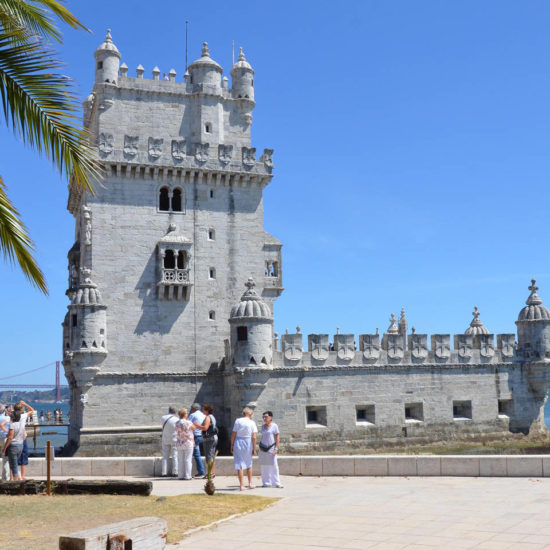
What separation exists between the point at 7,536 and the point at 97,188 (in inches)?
925

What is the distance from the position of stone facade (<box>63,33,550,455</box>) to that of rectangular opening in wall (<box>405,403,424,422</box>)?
0.07 metres

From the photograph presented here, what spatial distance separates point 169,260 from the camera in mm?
33250

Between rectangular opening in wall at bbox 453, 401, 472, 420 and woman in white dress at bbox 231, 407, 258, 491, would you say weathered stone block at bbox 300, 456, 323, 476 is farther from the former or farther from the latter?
rectangular opening in wall at bbox 453, 401, 472, 420

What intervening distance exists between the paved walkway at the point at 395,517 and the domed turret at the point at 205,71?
78.1 feet

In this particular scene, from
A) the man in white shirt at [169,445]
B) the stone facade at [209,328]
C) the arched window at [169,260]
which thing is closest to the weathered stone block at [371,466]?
the man in white shirt at [169,445]

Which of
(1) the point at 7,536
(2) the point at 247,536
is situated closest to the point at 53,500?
(1) the point at 7,536

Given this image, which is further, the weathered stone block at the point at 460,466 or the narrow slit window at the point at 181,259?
the narrow slit window at the point at 181,259

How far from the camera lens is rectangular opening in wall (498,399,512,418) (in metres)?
35.9

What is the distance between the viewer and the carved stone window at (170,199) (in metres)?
33.4

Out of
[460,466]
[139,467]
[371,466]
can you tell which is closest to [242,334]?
[139,467]

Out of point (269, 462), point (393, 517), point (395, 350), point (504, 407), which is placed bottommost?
point (393, 517)

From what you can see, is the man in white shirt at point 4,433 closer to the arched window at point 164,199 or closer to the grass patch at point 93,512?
the grass patch at point 93,512

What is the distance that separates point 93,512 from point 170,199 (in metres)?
22.3

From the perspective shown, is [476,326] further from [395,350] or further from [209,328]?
[209,328]
